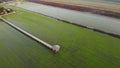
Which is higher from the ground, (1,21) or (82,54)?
(82,54)

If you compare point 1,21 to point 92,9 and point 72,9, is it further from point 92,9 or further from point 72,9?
point 92,9

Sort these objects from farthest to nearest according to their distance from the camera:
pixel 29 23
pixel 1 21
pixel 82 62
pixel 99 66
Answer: pixel 1 21
pixel 29 23
pixel 82 62
pixel 99 66

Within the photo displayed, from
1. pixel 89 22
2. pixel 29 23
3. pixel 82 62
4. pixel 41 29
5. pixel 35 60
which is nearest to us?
pixel 82 62

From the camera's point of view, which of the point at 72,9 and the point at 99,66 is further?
the point at 72,9

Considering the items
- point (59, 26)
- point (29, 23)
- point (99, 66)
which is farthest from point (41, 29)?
point (99, 66)

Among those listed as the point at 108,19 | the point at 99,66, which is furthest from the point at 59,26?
the point at 99,66

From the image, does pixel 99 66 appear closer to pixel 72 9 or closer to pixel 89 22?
pixel 89 22
